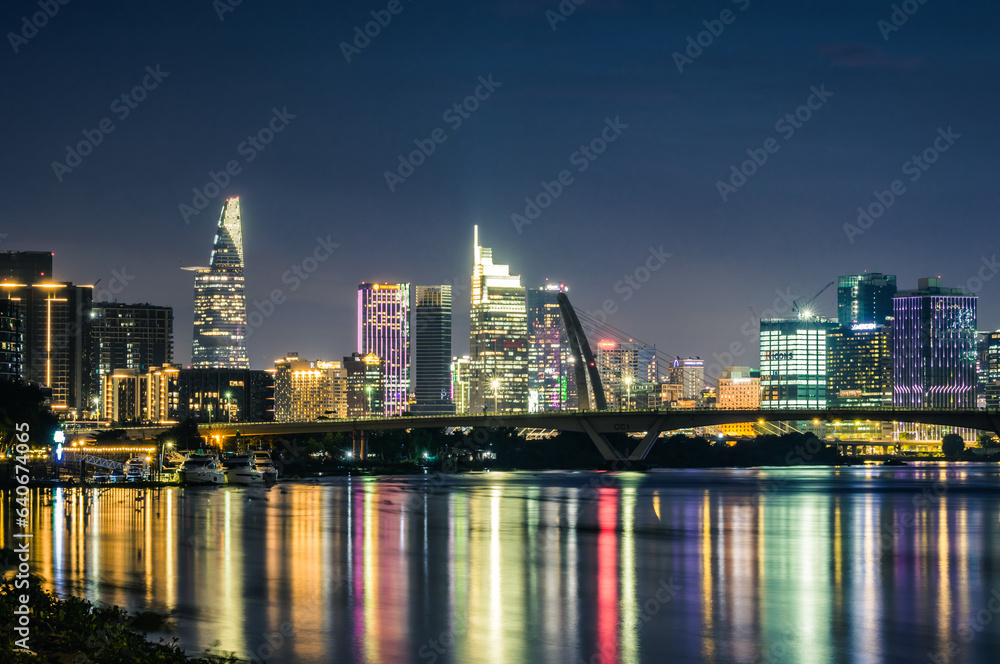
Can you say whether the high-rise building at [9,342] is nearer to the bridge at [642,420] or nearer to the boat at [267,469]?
the bridge at [642,420]

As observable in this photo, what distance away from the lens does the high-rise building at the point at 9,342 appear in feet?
595

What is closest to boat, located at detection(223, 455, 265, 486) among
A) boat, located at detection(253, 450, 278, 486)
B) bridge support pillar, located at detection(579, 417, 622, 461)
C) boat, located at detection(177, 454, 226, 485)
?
boat, located at detection(253, 450, 278, 486)

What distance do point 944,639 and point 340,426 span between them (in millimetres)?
160563

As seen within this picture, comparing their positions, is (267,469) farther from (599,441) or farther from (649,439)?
(649,439)

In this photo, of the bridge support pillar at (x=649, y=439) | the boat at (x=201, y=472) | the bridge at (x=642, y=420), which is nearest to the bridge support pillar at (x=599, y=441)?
the bridge at (x=642, y=420)

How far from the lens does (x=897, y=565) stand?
2037 inches

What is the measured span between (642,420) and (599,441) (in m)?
→ 8.69

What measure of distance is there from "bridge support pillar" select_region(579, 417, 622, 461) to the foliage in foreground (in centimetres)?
14720

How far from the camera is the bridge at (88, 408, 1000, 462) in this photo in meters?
166

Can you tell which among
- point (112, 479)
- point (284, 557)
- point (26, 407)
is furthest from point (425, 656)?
point (112, 479)

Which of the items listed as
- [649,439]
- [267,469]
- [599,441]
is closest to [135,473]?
[267,469]

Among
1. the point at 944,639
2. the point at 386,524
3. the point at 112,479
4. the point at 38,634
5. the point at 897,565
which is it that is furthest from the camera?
the point at 112,479

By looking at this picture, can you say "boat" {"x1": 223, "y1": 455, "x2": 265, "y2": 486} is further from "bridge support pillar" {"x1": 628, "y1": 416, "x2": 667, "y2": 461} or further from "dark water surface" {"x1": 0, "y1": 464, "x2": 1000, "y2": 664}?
"bridge support pillar" {"x1": 628, "y1": 416, "x2": 667, "y2": 461}

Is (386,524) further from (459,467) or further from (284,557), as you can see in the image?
(459,467)
